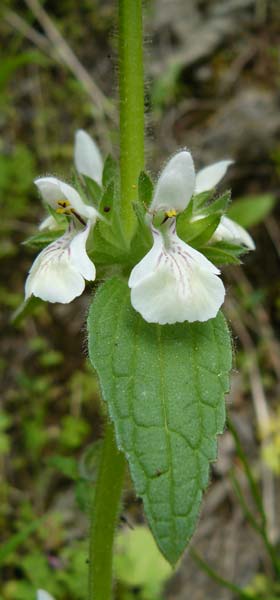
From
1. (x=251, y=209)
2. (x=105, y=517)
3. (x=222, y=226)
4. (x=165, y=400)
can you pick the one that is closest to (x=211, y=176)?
(x=222, y=226)

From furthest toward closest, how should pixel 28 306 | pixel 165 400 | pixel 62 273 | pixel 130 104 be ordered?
pixel 28 306 < pixel 130 104 < pixel 62 273 < pixel 165 400

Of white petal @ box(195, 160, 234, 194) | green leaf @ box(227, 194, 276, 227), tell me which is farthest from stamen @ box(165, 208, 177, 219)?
green leaf @ box(227, 194, 276, 227)

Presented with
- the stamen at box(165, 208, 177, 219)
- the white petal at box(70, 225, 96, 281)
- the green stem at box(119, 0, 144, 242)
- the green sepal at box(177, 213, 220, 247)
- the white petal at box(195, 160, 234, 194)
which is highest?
the green stem at box(119, 0, 144, 242)

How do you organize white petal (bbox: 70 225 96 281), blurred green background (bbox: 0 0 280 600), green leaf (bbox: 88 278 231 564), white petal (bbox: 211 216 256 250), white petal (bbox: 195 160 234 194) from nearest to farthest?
green leaf (bbox: 88 278 231 564) < white petal (bbox: 70 225 96 281) < white petal (bbox: 211 216 256 250) < white petal (bbox: 195 160 234 194) < blurred green background (bbox: 0 0 280 600)

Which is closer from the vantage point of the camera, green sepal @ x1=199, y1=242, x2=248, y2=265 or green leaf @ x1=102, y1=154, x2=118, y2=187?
green sepal @ x1=199, y1=242, x2=248, y2=265

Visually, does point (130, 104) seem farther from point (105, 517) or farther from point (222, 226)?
point (105, 517)

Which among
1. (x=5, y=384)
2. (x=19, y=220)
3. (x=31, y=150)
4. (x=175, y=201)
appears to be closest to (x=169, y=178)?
(x=175, y=201)

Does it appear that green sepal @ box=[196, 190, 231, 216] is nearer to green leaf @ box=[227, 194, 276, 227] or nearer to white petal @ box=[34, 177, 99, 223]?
white petal @ box=[34, 177, 99, 223]

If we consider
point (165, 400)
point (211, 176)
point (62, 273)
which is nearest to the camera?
point (165, 400)
